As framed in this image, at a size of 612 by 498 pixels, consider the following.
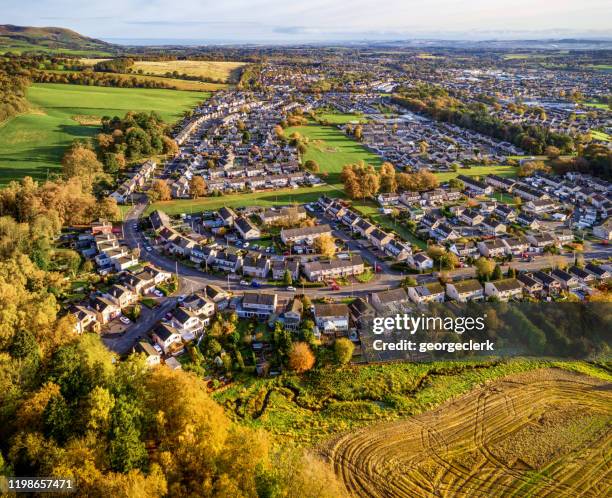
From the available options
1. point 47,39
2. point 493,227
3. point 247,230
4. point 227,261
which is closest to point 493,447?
point 227,261

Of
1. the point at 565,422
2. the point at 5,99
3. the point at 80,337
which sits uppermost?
the point at 5,99

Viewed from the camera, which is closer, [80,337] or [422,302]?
[80,337]

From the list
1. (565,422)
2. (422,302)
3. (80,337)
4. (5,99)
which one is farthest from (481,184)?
(5,99)

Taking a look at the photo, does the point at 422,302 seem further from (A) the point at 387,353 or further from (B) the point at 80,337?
(B) the point at 80,337

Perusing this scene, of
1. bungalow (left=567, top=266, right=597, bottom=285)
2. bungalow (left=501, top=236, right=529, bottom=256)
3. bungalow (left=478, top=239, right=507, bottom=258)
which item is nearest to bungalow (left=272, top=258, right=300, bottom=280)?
bungalow (left=478, top=239, right=507, bottom=258)

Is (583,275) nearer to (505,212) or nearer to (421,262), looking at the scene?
(421,262)

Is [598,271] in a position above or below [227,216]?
below

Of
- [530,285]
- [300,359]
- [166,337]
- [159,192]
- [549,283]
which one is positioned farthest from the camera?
[159,192]
